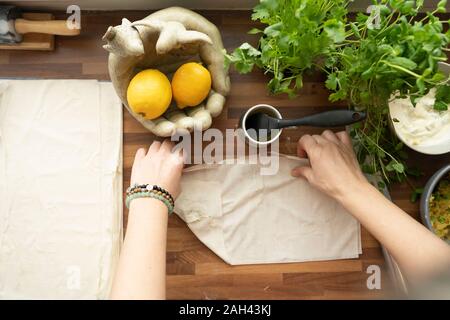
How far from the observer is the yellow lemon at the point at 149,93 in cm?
57

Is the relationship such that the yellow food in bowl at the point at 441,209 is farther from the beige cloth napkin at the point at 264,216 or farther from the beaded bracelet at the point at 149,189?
the beaded bracelet at the point at 149,189

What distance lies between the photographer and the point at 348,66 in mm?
553

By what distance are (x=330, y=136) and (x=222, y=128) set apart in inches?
7.5

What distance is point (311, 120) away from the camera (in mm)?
615

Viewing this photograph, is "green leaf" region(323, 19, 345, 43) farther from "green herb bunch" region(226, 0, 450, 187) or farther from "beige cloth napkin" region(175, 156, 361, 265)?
"beige cloth napkin" region(175, 156, 361, 265)

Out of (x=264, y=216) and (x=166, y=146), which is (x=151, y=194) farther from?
(x=264, y=216)

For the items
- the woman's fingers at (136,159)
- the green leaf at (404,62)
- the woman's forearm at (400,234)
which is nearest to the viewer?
the green leaf at (404,62)

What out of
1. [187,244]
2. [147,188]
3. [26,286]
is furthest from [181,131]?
[26,286]

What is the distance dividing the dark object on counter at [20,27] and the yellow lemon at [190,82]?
0.23m

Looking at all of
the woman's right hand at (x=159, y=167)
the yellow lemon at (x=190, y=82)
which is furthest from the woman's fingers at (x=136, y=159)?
the yellow lemon at (x=190, y=82)

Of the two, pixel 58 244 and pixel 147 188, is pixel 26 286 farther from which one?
pixel 147 188

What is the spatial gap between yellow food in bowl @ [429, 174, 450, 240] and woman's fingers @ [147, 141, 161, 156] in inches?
18.8

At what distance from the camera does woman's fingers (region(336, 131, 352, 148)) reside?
0.69 m

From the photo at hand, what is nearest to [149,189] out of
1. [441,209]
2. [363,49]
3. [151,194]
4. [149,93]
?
[151,194]
